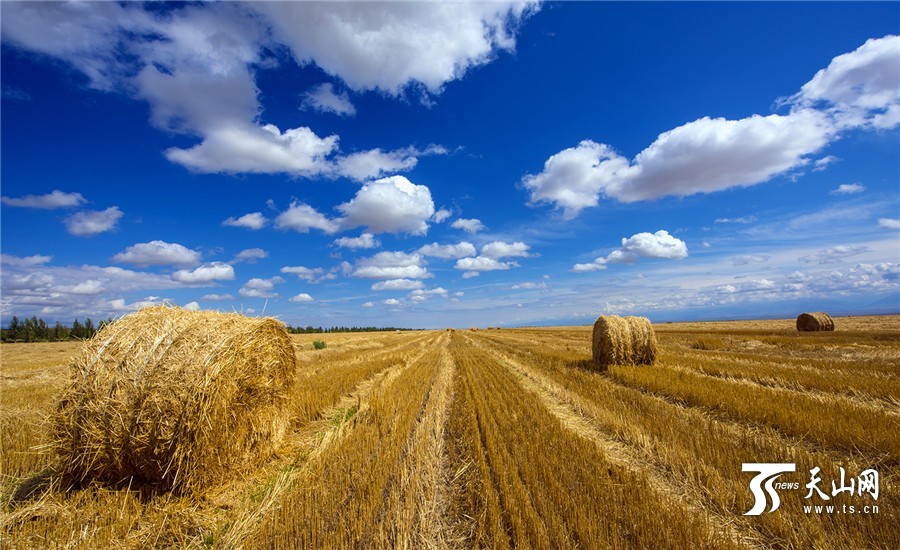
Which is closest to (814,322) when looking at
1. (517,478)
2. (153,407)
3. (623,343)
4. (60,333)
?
(623,343)

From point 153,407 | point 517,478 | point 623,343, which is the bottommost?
point 517,478

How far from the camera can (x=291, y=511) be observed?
396 cm

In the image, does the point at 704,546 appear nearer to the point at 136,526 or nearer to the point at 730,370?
the point at 136,526

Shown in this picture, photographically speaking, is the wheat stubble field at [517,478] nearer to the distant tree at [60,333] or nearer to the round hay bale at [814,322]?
the round hay bale at [814,322]

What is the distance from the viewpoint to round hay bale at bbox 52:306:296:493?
14.8 feet

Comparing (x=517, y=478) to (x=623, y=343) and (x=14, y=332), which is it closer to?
(x=623, y=343)

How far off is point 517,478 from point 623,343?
992 centimetres

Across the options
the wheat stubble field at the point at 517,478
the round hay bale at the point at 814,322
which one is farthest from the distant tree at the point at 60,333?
the round hay bale at the point at 814,322

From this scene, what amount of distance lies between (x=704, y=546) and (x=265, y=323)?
643 cm

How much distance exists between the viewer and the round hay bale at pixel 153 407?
4.50 meters

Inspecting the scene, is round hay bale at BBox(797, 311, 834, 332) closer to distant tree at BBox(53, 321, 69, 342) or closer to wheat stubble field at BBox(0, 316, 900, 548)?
wheat stubble field at BBox(0, 316, 900, 548)

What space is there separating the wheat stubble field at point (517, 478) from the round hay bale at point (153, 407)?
0.28m

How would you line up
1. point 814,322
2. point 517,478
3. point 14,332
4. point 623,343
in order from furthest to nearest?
1. point 14,332
2. point 814,322
3. point 623,343
4. point 517,478

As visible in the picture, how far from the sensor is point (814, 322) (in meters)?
26.5
